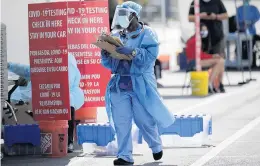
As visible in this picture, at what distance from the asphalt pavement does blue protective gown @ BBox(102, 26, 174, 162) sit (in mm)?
372

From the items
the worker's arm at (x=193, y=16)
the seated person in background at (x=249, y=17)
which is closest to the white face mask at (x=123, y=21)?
the worker's arm at (x=193, y=16)

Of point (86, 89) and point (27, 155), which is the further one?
point (86, 89)

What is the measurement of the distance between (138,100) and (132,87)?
0.17 m

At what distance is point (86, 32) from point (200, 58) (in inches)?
310

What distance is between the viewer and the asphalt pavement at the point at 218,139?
13.1 metres

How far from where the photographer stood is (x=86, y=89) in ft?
50.3

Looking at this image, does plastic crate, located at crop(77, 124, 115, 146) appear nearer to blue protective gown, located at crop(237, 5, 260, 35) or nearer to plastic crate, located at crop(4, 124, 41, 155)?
plastic crate, located at crop(4, 124, 41, 155)

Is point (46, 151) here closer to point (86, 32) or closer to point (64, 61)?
point (64, 61)

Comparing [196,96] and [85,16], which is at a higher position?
[85,16]

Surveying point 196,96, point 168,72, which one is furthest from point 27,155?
point 168,72

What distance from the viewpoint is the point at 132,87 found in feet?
42.2

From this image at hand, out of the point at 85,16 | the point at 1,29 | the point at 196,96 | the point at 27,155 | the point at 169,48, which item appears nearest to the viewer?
the point at 1,29

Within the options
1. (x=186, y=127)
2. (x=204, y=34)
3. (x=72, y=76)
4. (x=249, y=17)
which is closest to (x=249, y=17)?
(x=249, y=17)

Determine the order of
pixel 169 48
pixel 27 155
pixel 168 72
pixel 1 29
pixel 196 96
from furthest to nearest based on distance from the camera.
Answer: pixel 169 48 → pixel 168 72 → pixel 196 96 → pixel 27 155 → pixel 1 29
